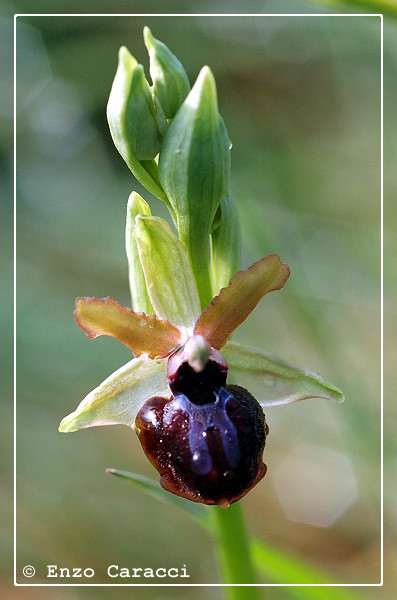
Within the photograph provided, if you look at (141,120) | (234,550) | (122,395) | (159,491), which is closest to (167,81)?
(141,120)

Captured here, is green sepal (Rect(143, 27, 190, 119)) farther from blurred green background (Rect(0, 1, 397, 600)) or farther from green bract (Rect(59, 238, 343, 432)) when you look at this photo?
blurred green background (Rect(0, 1, 397, 600))

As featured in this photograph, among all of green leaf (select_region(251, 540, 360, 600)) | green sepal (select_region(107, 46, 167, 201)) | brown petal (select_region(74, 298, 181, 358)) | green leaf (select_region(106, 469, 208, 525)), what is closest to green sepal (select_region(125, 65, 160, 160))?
green sepal (select_region(107, 46, 167, 201))

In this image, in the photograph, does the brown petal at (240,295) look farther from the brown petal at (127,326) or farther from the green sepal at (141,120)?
the green sepal at (141,120)

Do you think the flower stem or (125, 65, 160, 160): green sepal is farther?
the flower stem

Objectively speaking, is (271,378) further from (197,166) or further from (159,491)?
(197,166)

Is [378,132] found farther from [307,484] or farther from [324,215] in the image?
[307,484]

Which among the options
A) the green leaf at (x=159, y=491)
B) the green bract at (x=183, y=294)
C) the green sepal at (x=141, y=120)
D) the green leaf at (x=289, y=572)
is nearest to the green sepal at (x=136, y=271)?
the green bract at (x=183, y=294)

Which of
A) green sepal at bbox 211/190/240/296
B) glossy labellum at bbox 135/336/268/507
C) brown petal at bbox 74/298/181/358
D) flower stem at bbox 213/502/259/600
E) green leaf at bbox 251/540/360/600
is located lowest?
green leaf at bbox 251/540/360/600
